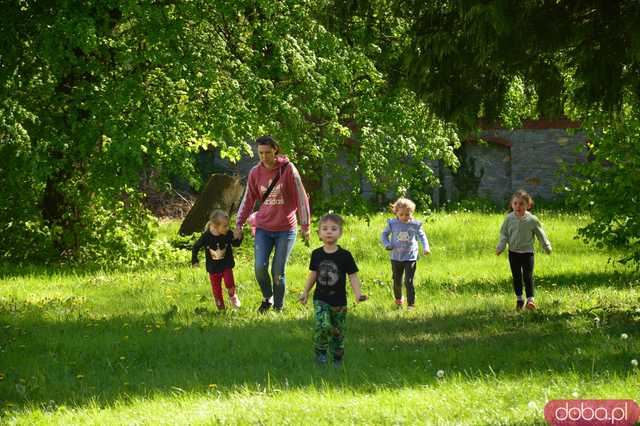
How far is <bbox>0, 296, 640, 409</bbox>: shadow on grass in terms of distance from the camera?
7.95 meters

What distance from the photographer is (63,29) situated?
47.0 ft

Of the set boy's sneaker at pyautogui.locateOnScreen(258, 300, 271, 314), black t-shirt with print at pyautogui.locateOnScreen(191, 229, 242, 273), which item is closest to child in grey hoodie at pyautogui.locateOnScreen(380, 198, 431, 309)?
boy's sneaker at pyautogui.locateOnScreen(258, 300, 271, 314)

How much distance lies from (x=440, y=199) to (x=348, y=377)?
20.9m

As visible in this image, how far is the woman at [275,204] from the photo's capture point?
11219 millimetres

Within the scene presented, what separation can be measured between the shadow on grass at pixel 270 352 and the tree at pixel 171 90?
4.17 metres

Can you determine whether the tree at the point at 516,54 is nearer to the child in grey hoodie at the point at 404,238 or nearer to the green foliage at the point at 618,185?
the green foliage at the point at 618,185

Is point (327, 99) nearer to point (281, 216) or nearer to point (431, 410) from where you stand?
point (281, 216)

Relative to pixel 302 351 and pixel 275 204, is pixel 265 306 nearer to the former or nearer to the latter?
pixel 275 204

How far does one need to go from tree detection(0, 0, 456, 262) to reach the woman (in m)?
3.88

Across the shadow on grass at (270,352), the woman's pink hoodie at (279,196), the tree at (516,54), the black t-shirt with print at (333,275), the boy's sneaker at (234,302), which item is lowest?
the shadow on grass at (270,352)

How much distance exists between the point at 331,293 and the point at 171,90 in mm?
8567

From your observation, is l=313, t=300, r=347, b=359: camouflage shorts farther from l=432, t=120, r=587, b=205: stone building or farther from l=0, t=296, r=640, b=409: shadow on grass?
l=432, t=120, r=587, b=205: stone building

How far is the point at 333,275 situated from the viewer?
8648mm

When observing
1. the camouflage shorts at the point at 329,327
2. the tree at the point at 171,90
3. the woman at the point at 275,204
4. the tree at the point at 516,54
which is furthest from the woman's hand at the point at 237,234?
the tree at the point at 171,90
